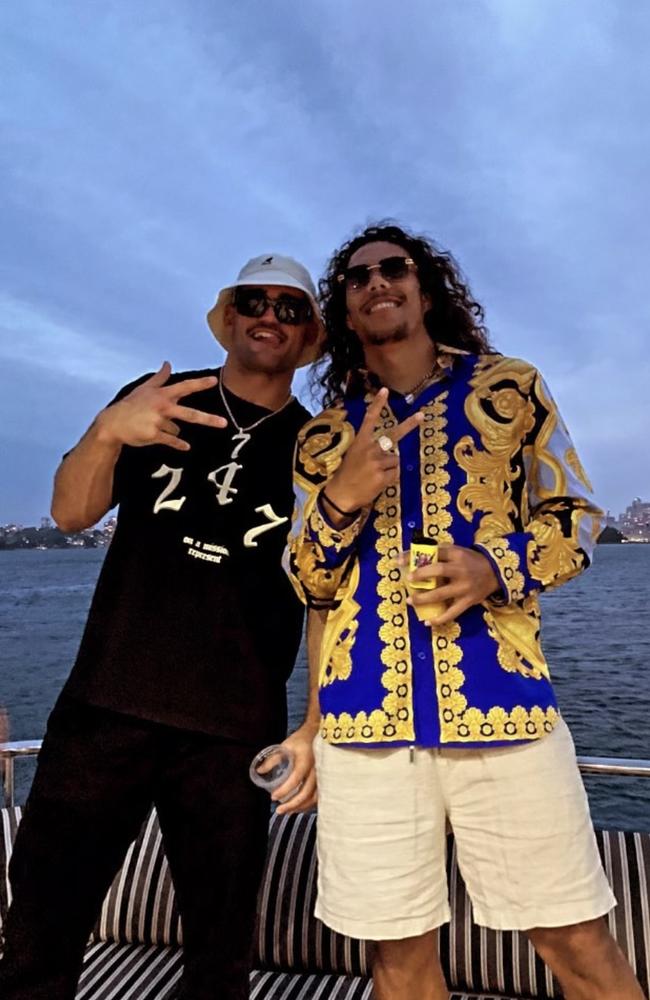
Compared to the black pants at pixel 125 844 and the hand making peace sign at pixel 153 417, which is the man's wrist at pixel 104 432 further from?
the black pants at pixel 125 844

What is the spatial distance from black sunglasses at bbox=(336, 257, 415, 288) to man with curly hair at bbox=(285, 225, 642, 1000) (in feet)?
1.34

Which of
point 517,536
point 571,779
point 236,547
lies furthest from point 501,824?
point 236,547

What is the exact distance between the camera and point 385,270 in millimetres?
A: 2299

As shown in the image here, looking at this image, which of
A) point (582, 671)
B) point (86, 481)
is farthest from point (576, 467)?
point (582, 671)

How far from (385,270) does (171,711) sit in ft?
4.49

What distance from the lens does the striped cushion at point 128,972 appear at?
102 inches

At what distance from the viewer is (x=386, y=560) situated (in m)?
2.00

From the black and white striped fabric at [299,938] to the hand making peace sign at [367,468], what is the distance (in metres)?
1.45

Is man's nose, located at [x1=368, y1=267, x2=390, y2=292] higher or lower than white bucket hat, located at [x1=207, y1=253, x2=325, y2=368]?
lower

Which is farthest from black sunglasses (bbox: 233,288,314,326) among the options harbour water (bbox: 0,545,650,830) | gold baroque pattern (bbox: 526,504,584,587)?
harbour water (bbox: 0,545,650,830)

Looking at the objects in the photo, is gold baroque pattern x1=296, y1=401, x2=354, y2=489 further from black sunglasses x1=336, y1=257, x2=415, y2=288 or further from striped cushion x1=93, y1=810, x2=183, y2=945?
striped cushion x1=93, y1=810, x2=183, y2=945

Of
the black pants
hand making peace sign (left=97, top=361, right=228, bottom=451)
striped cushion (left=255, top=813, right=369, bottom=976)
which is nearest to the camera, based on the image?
hand making peace sign (left=97, top=361, right=228, bottom=451)

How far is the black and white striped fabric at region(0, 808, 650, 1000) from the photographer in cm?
254

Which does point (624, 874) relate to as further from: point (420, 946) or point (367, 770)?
point (367, 770)
